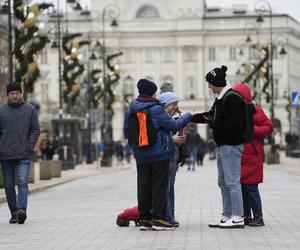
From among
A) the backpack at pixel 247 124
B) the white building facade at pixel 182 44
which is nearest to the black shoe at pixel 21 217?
the backpack at pixel 247 124

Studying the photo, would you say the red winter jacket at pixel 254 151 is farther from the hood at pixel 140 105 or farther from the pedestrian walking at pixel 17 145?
the pedestrian walking at pixel 17 145

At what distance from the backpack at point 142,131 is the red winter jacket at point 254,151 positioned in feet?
4.15

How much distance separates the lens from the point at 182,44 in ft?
480

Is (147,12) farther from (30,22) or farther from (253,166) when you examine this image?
A: (253,166)

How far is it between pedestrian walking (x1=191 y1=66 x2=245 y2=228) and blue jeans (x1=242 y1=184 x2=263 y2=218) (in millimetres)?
409

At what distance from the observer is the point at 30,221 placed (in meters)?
16.8

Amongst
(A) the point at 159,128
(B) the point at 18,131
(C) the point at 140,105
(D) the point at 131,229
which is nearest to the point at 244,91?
(A) the point at 159,128

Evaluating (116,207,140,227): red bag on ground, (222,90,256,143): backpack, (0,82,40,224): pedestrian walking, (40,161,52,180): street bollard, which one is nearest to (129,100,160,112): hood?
(222,90,256,143): backpack

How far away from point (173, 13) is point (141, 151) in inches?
5204

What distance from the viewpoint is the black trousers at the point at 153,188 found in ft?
47.4

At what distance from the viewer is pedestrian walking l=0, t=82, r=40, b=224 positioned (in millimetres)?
16219

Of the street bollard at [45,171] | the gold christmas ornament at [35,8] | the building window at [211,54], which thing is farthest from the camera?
the building window at [211,54]

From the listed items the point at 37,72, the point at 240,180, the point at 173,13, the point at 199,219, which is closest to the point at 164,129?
the point at 240,180

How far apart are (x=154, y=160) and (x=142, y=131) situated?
41 cm
